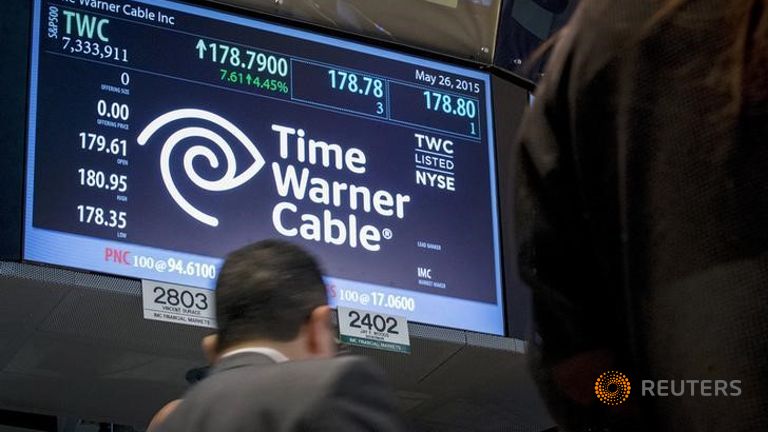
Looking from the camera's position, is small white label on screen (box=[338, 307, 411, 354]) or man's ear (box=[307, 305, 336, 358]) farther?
small white label on screen (box=[338, 307, 411, 354])

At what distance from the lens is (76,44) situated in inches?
171

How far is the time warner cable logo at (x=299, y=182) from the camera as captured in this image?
434 cm

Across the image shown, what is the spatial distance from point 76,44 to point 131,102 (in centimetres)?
28

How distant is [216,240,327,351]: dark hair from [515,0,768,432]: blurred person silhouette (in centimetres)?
70

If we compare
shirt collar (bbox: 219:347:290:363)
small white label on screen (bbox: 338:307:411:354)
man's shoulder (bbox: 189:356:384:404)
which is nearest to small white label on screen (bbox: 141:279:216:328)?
small white label on screen (bbox: 338:307:411:354)

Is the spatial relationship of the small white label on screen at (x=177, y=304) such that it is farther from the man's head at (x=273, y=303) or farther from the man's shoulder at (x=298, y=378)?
the man's shoulder at (x=298, y=378)

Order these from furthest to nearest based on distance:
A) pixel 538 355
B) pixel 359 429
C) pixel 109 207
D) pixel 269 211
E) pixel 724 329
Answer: pixel 269 211 → pixel 109 207 → pixel 359 429 → pixel 538 355 → pixel 724 329

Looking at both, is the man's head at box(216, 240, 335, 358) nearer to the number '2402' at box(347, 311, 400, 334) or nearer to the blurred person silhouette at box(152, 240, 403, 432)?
the blurred person silhouette at box(152, 240, 403, 432)

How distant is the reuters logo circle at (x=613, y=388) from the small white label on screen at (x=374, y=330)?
11.2 feet

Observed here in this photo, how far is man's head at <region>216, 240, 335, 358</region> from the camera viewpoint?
1564 mm

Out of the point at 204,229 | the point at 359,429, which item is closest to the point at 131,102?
the point at 204,229

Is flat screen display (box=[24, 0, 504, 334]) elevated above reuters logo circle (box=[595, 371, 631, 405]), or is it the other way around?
reuters logo circle (box=[595, 371, 631, 405])

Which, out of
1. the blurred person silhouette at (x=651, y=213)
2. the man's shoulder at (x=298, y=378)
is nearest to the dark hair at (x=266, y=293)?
the man's shoulder at (x=298, y=378)

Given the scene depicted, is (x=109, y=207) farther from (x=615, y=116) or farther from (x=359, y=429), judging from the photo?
(x=615, y=116)
